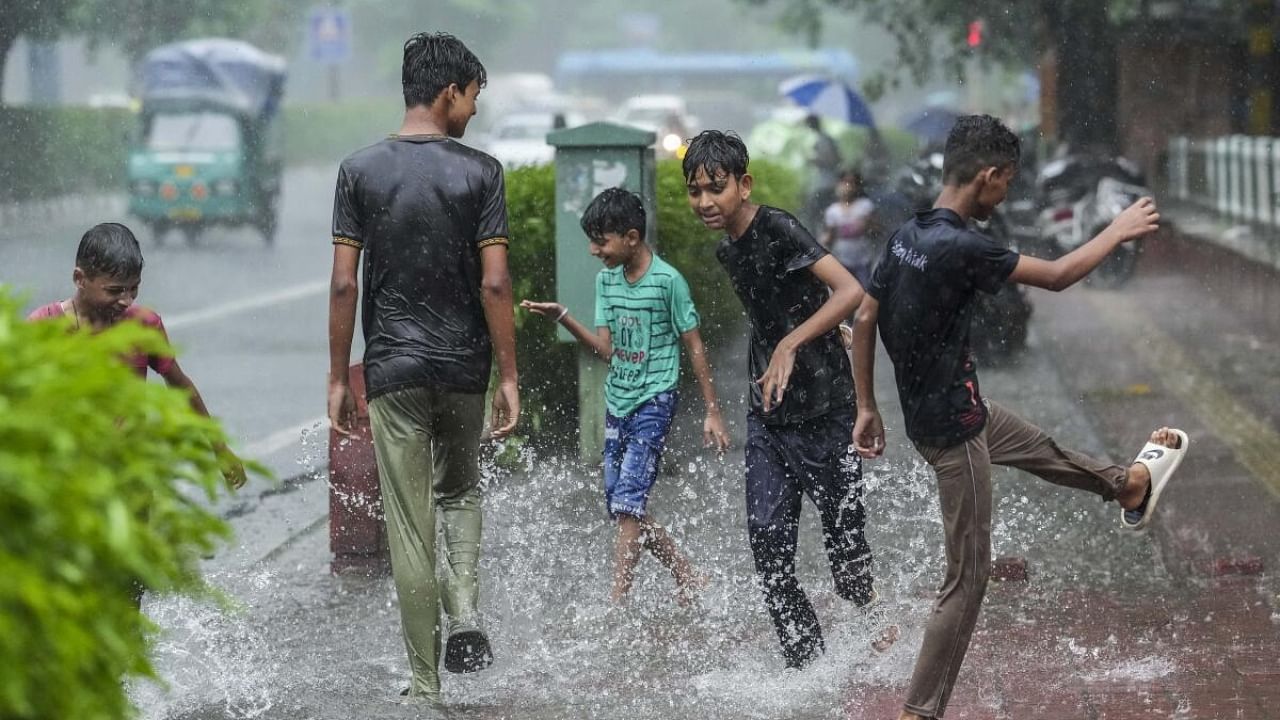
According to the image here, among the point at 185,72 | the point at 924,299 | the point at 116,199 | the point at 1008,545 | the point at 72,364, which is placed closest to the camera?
the point at 72,364

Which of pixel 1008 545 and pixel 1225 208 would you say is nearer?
pixel 1008 545

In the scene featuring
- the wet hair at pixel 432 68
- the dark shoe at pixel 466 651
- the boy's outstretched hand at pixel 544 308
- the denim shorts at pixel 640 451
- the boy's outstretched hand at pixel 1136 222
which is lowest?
the dark shoe at pixel 466 651

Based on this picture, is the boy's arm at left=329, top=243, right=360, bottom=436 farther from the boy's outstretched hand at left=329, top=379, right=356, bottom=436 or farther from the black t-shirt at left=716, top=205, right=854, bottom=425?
the black t-shirt at left=716, top=205, right=854, bottom=425

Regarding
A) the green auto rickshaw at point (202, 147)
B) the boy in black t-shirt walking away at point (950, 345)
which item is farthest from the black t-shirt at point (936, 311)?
the green auto rickshaw at point (202, 147)

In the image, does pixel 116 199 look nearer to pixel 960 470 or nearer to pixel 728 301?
pixel 728 301

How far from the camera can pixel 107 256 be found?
4.63m

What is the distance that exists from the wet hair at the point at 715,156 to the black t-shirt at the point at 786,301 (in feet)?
0.52

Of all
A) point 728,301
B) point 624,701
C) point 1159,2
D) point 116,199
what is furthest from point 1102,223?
point 116,199

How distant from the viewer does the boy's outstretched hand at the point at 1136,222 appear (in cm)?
435

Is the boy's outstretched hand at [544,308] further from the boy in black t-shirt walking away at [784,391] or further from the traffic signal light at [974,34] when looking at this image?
the traffic signal light at [974,34]

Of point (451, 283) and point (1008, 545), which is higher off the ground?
point (451, 283)

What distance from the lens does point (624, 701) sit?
16.9 ft

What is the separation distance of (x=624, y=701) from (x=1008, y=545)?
248 centimetres

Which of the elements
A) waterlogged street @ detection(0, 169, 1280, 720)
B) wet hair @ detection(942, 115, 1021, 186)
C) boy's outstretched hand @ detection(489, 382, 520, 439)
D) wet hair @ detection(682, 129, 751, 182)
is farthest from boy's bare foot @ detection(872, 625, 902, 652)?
wet hair @ detection(942, 115, 1021, 186)
